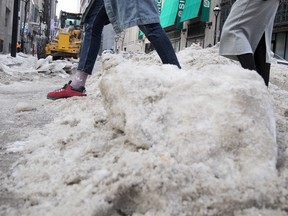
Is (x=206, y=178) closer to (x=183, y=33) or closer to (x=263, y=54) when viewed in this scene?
(x=263, y=54)

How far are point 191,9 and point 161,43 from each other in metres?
25.7

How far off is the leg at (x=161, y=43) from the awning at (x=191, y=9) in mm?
24422

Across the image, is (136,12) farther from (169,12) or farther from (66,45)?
(169,12)

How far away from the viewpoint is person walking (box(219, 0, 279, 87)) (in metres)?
2.71

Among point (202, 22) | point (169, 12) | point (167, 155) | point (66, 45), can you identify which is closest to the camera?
point (167, 155)

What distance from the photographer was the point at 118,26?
292 centimetres

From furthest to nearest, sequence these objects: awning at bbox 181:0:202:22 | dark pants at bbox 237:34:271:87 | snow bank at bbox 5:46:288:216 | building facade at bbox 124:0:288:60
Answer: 1. awning at bbox 181:0:202:22
2. building facade at bbox 124:0:288:60
3. dark pants at bbox 237:34:271:87
4. snow bank at bbox 5:46:288:216

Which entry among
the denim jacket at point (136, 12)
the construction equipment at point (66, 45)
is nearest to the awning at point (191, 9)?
the construction equipment at point (66, 45)

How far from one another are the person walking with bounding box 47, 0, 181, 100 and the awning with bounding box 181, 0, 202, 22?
77.8ft

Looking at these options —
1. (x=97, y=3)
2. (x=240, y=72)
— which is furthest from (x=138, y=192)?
(x=97, y=3)

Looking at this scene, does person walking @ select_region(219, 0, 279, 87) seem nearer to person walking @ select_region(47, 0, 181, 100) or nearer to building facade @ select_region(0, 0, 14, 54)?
person walking @ select_region(47, 0, 181, 100)

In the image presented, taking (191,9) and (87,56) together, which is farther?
(191,9)

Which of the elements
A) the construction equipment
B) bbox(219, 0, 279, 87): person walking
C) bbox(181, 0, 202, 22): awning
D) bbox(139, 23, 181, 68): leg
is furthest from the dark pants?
bbox(181, 0, 202, 22): awning

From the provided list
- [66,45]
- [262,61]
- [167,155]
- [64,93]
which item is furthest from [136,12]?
[66,45]
